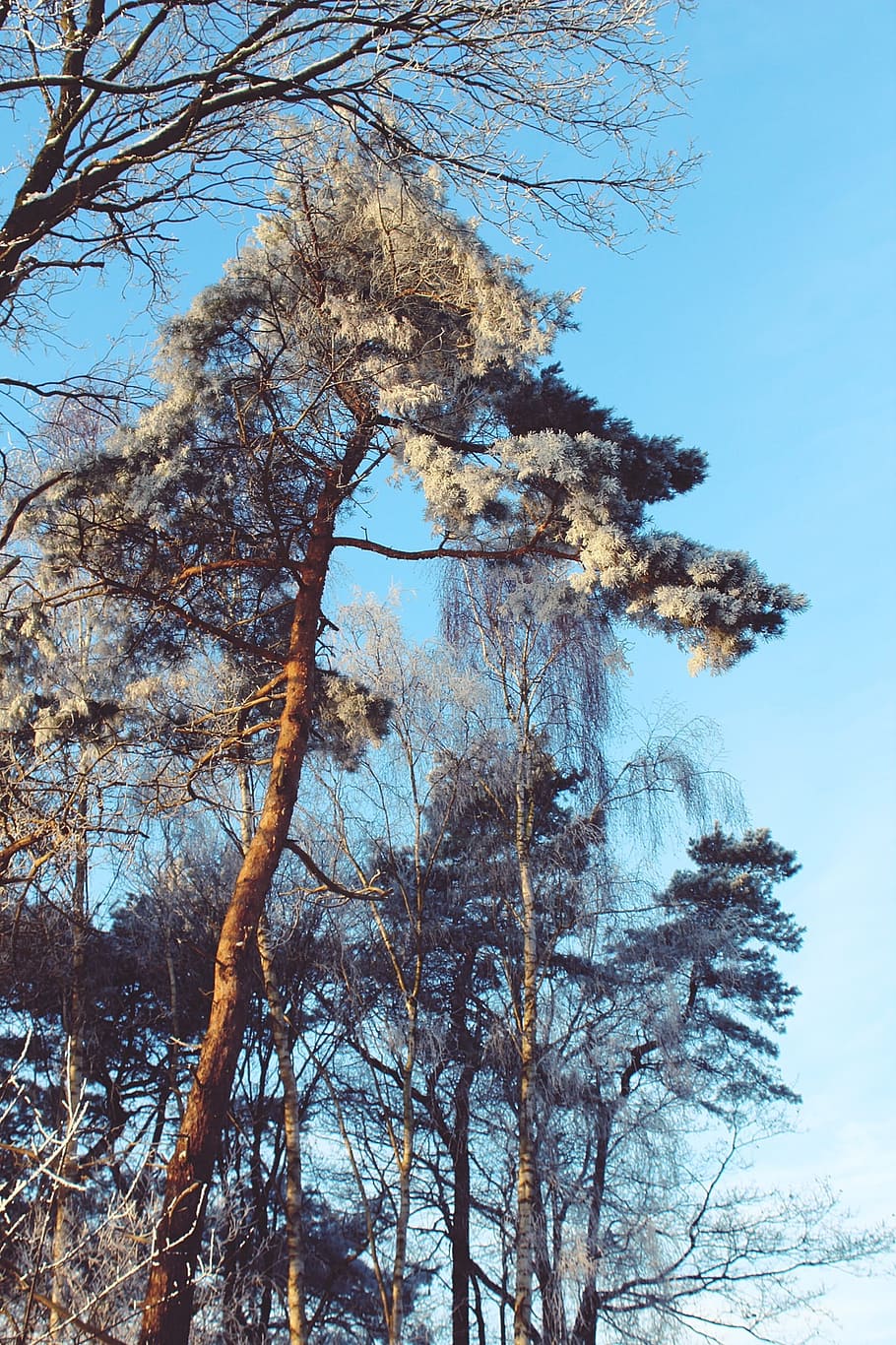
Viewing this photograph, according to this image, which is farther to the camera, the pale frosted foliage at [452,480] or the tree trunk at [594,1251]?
the tree trunk at [594,1251]

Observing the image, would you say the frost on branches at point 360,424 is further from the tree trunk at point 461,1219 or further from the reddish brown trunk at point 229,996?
the tree trunk at point 461,1219

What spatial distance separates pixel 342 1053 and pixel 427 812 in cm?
346

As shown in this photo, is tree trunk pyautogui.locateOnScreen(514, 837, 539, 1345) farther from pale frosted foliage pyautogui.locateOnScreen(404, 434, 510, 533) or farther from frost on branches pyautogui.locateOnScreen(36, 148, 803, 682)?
pale frosted foliage pyautogui.locateOnScreen(404, 434, 510, 533)

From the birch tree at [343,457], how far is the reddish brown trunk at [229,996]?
0.03 meters

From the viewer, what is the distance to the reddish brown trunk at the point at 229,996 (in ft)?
16.7

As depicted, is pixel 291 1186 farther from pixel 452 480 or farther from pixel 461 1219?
pixel 452 480

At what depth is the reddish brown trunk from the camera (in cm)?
508

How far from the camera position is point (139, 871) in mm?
13766

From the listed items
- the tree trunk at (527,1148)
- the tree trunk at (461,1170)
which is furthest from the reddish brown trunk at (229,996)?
the tree trunk at (461,1170)

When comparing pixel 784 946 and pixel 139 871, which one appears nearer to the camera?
pixel 139 871

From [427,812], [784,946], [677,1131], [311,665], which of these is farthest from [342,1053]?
[311,665]

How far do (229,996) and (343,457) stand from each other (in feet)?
14.1

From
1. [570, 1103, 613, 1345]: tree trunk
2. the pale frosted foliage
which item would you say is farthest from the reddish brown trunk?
[570, 1103, 613, 1345]: tree trunk

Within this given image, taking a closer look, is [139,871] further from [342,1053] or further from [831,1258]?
[831,1258]
